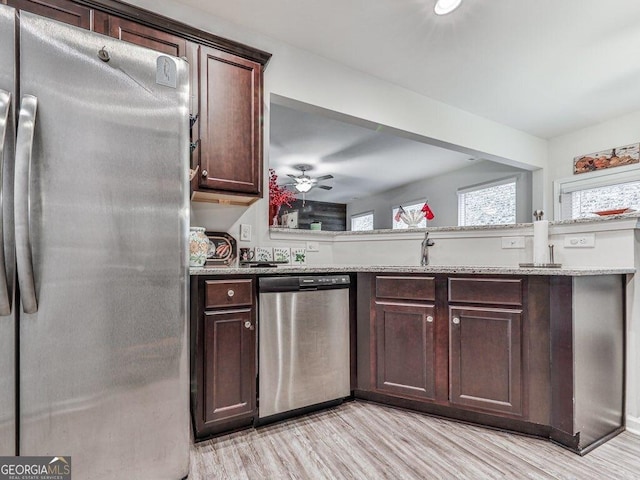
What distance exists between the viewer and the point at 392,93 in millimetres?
3154

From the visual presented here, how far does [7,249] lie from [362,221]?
7.83 m

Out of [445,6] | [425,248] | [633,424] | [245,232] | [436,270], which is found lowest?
[633,424]

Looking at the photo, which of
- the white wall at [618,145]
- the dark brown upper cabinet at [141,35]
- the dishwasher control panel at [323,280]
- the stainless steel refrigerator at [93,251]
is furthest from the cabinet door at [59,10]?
the white wall at [618,145]

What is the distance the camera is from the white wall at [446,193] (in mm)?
4891

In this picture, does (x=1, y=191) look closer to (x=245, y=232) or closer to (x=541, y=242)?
(x=245, y=232)

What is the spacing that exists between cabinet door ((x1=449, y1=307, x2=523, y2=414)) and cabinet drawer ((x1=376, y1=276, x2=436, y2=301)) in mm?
172

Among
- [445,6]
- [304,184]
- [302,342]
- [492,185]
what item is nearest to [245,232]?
[302,342]

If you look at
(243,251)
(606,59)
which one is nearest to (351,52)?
(243,251)

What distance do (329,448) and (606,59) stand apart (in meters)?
3.55

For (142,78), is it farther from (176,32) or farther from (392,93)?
(392,93)

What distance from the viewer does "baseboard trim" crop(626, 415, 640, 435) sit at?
6.42 feet

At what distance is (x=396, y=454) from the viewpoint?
5.57 feet

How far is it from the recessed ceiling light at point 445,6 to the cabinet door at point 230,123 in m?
1.21

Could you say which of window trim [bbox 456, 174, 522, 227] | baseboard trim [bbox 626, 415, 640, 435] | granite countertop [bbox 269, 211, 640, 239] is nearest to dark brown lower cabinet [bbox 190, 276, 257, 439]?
granite countertop [bbox 269, 211, 640, 239]
